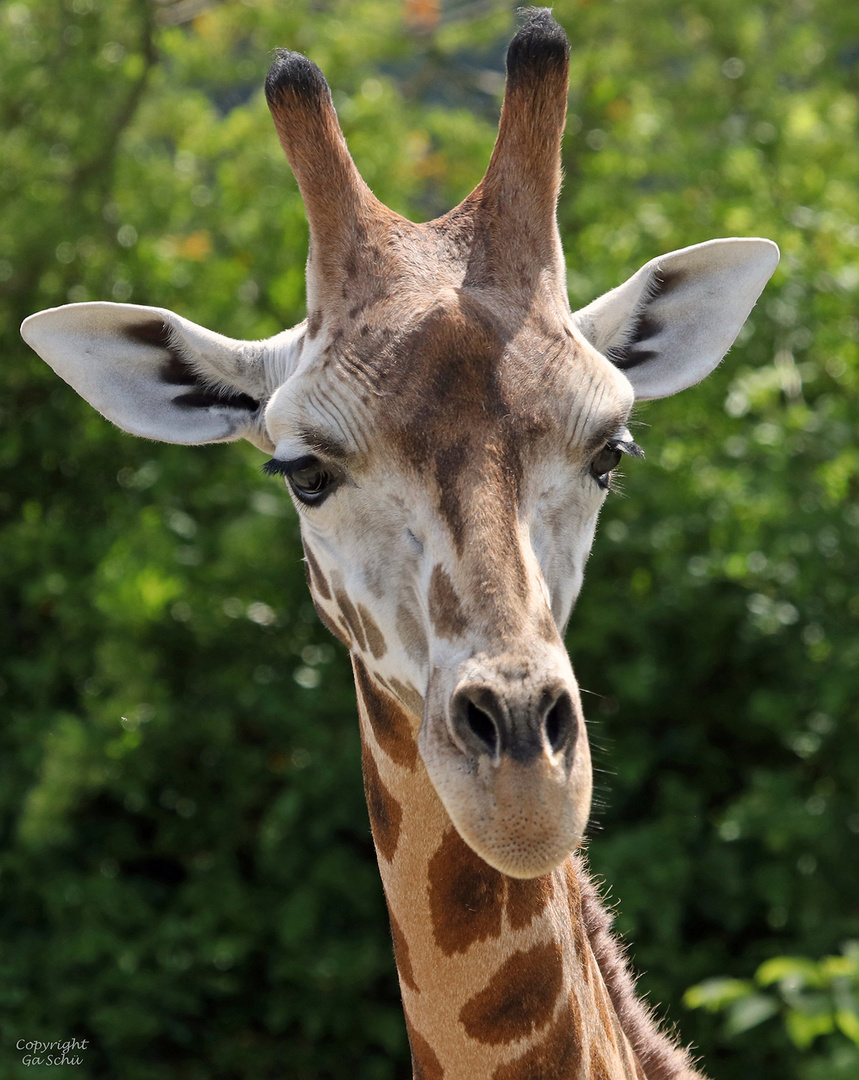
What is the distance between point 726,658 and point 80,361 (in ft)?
12.2

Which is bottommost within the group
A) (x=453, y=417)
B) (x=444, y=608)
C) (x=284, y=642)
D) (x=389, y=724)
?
(x=284, y=642)

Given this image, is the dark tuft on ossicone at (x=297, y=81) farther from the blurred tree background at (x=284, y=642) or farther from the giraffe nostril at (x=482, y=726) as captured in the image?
the blurred tree background at (x=284, y=642)

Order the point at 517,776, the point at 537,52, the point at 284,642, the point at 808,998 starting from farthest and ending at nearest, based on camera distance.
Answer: the point at 284,642, the point at 808,998, the point at 537,52, the point at 517,776

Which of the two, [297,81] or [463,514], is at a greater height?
[297,81]

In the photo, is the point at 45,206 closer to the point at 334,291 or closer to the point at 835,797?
the point at 334,291

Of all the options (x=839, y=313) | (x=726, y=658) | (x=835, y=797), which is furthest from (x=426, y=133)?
(x=835, y=797)

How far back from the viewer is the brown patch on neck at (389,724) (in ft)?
7.52

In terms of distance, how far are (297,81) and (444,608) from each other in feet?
3.60

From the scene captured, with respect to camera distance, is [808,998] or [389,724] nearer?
[389,724]

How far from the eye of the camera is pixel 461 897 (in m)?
2.24

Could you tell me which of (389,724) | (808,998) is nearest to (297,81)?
(389,724)

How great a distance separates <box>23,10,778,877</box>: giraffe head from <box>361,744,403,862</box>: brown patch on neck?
22 centimetres

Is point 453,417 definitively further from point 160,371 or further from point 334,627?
point 160,371

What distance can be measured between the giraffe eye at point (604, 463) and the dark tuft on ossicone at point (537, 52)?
2.41 ft
